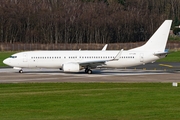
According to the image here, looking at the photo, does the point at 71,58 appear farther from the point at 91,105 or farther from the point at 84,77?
the point at 91,105

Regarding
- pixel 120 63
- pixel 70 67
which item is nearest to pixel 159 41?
pixel 120 63

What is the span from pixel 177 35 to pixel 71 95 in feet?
428

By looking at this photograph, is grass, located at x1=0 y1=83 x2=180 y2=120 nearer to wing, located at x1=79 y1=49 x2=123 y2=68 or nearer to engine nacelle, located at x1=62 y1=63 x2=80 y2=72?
engine nacelle, located at x1=62 y1=63 x2=80 y2=72

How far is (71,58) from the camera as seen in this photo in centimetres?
5609

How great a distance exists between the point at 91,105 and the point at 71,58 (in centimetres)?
3077

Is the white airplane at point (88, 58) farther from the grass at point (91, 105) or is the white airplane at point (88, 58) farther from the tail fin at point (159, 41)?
the grass at point (91, 105)

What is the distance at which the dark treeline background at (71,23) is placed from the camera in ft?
437

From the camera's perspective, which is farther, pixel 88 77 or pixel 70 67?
pixel 70 67

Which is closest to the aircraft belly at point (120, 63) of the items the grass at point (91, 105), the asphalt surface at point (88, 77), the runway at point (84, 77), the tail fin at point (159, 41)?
the asphalt surface at point (88, 77)

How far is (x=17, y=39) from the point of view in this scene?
133500 mm

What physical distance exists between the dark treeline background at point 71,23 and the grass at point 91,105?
98.0 m

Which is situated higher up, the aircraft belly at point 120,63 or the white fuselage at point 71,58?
the white fuselage at point 71,58

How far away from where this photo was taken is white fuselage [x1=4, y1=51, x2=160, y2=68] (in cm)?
5584

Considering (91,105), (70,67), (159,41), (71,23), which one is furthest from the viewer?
(71,23)
